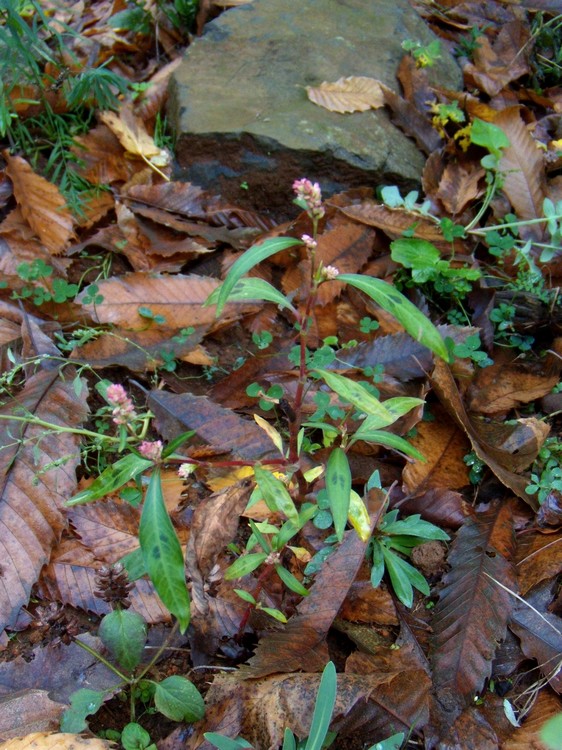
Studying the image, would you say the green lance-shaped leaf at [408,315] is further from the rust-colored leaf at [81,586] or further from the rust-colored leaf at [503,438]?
the rust-colored leaf at [81,586]

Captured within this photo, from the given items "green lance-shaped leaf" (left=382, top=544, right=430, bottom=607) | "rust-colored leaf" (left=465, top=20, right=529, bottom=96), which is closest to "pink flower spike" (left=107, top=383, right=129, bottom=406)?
"green lance-shaped leaf" (left=382, top=544, right=430, bottom=607)

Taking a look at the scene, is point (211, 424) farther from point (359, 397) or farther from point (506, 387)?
point (506, 387)

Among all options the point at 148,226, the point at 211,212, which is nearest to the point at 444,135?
the point at 211,212

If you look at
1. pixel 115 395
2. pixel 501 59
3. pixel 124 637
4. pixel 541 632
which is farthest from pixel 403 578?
pixel 501 59

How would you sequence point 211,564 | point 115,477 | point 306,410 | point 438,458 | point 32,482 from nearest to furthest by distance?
point 115,477, point 211,564, point 32,482, point 438,458, point 306,410

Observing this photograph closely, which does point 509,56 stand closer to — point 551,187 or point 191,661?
point 551,187

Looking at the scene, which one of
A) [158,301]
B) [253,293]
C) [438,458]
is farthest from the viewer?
[158,301]
